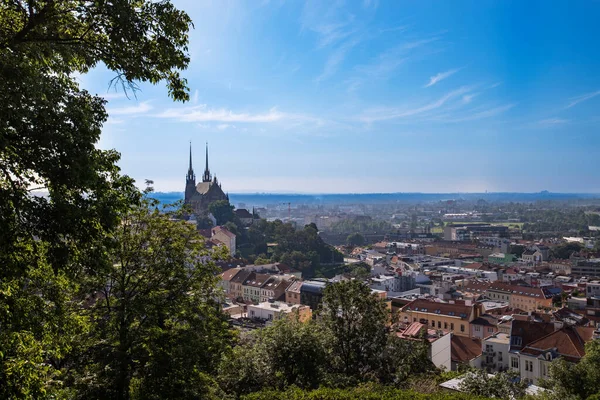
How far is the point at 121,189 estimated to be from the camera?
5.91 meters

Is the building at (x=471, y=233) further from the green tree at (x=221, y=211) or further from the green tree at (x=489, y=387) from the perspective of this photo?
the green tree at (x=489, y=387)

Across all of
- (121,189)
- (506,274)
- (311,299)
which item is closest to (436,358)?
(311,299)

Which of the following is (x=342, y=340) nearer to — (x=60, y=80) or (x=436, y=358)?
(x=60, y=80)

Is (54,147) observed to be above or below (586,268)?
above

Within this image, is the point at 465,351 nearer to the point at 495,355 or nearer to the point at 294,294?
the point at 495,355

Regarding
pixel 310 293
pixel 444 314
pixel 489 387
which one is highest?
pixel 489 387

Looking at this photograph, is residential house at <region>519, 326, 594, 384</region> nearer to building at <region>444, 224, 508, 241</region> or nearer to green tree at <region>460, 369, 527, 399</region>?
green tree at <region>460, 369, 527, 399</region>

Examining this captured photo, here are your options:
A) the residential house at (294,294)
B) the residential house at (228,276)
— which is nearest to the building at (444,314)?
the residential house at (294,294)

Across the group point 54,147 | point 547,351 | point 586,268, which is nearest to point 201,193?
point 586,268

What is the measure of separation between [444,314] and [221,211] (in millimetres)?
66844

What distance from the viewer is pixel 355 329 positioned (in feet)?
46.0

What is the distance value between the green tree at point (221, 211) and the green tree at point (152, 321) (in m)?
88.6

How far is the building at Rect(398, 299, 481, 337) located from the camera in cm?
3697

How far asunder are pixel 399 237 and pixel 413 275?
88077 millimetres
